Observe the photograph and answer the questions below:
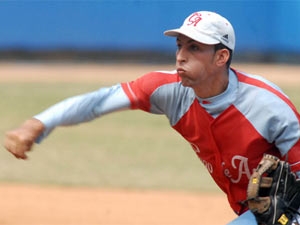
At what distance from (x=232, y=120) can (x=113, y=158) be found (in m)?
6.35

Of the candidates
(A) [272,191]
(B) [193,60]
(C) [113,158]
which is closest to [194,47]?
(B) [193,60]

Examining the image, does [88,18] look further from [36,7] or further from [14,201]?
[14,201]

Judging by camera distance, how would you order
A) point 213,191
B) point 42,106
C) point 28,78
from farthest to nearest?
point 28,78, point 42,106, point 213,191

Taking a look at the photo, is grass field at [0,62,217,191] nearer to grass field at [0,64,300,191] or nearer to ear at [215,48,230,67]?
grass field at [0,64,300,191]

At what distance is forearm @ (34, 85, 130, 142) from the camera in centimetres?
468

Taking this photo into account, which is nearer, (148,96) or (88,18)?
(148,96)

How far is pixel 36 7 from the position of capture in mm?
21531

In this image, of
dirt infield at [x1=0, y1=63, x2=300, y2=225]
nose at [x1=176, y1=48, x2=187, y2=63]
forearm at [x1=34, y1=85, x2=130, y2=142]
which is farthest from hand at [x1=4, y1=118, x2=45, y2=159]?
dirt infield at [x1=0, y1=63, x2=300, y2=225]

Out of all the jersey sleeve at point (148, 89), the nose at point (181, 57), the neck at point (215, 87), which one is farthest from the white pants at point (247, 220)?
the nose at point (181, 57)

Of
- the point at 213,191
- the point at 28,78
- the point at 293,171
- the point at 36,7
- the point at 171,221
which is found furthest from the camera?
the point at 36,7

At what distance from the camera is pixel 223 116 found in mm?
4984

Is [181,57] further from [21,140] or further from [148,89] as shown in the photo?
[21,140]

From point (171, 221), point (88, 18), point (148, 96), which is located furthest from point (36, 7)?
point (148, 96)

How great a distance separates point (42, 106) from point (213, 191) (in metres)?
6.38
